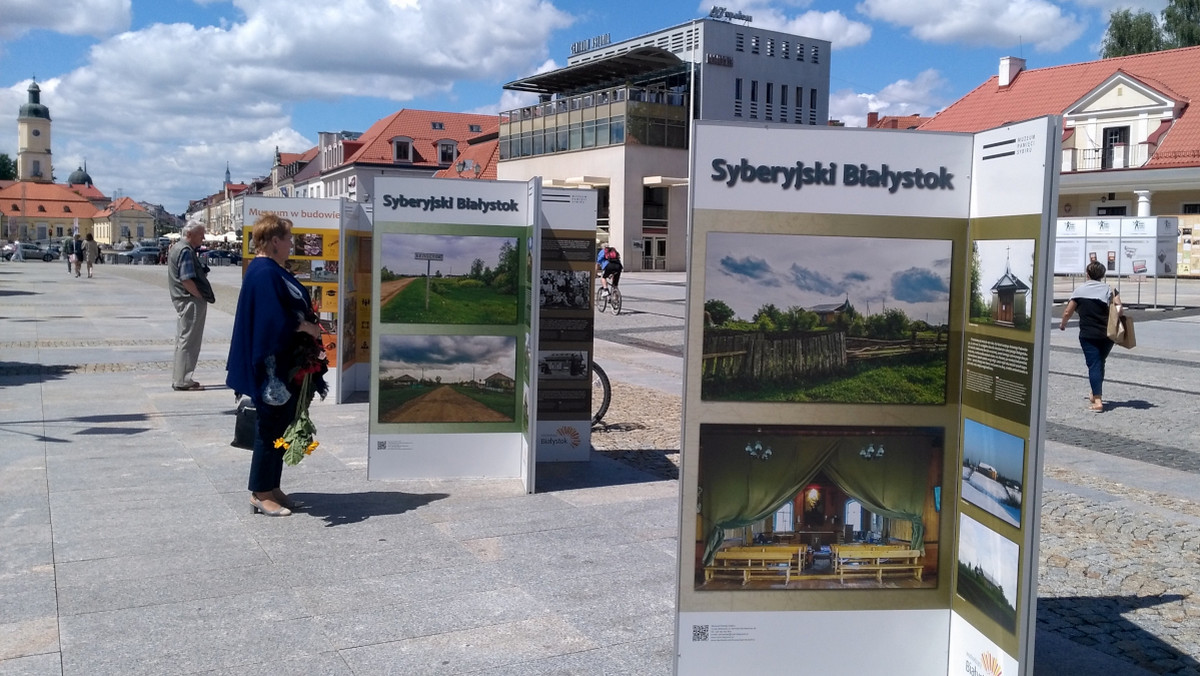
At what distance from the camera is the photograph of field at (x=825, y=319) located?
11.5 ft

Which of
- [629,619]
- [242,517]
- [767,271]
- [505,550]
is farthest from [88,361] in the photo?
[767,271]

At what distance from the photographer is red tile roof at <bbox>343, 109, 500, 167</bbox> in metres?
82.0

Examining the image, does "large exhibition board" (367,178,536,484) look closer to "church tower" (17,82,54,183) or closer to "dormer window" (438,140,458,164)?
"dormer window" (438,140,458,164)

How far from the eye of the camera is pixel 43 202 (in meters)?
150

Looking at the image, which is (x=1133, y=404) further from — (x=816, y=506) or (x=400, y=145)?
(x=400, y=145)

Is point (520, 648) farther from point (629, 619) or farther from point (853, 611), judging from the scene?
point (853, 611)

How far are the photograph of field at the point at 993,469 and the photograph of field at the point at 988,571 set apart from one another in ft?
0.29

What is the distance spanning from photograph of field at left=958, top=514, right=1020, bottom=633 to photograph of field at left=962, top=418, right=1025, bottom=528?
0.29 ft

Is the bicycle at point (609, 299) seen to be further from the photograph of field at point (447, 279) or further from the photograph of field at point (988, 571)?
the photograph of field at point (988, 571)

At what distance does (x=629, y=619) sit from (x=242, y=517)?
2.82 metres

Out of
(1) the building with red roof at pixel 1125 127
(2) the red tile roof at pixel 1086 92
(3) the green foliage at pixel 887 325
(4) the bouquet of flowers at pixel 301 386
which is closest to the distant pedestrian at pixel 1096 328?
(4) the bouquet of flowers at pixel 301 386

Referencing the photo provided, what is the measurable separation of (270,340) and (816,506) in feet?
11.9

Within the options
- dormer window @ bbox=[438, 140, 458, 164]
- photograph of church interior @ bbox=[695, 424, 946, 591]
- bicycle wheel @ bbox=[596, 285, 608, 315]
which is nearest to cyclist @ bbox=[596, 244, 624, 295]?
bicycle wheel @ bbox=[596, 285, 608, 315]

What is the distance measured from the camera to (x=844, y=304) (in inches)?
141
